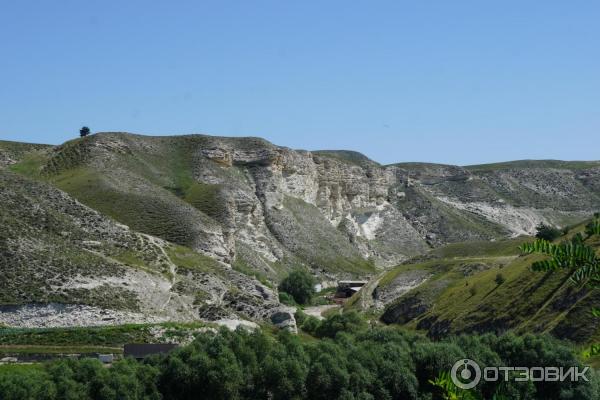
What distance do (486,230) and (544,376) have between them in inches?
5115

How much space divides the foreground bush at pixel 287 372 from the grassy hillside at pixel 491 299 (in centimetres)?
643

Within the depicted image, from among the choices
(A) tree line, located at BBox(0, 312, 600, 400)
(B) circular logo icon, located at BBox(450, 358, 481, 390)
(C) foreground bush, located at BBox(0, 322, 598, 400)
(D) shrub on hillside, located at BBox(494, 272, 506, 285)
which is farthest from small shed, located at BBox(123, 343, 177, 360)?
(D) shrub on hillside, located at BBox(494, 272, 506, 285)

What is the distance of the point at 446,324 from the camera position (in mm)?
75062

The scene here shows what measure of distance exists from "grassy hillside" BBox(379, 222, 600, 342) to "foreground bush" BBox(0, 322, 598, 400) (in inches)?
253

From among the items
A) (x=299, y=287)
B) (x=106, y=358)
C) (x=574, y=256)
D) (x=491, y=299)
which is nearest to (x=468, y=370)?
(x=106, y=358)

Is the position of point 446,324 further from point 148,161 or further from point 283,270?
point 148,161

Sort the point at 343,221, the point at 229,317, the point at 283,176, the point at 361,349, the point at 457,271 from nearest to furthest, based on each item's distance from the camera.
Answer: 1. the point at 361,349
2. the point at 229,317
3. the point at 457,271
4. the point at 283,176
5. the point at 343,221

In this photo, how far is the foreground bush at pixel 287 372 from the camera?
4178 cm

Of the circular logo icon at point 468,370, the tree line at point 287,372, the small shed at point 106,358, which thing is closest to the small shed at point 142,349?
the small shed at point 106,358

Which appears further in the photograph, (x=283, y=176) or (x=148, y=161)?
(x=283, y=176)

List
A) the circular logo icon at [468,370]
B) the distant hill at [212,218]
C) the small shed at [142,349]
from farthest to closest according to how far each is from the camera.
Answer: the distant hill at [212,218] → the small shed at [142,349] → the circular logo icon at [468,370]

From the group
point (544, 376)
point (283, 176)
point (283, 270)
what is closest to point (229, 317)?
point (544, 376)

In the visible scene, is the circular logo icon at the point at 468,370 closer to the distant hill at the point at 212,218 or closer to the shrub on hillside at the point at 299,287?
the distant hill at the point at 212,218

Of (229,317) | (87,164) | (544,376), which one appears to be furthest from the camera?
(87,164)
